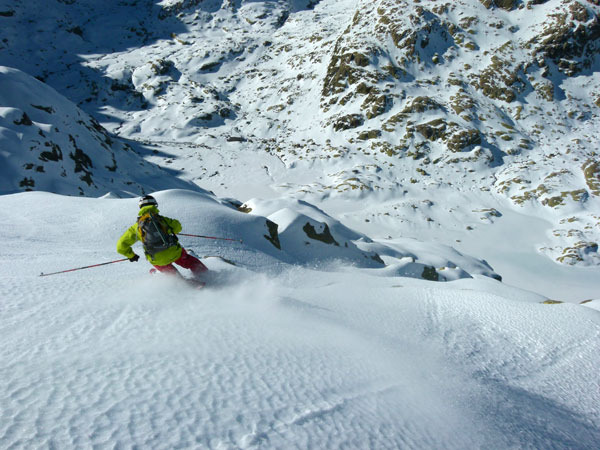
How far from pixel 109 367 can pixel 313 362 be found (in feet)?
5.36

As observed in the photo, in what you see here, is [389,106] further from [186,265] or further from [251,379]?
[251,379]

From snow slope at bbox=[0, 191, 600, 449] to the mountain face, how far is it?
17981mm

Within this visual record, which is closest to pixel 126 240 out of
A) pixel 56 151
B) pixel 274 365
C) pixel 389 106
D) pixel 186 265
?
pixel 186 265

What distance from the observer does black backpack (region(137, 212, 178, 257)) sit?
5020 millimetres

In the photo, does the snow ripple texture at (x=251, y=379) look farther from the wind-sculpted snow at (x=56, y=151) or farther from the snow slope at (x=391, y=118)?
the snow slope at (x=391, y=118)

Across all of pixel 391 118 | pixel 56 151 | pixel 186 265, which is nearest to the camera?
pixel 186 265

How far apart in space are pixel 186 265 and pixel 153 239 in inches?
28.9

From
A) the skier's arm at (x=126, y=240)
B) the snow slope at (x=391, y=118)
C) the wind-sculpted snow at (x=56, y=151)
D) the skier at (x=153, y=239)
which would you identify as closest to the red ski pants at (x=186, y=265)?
the skier at (x=153, y=239)

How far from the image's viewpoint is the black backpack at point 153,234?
502 centimetres

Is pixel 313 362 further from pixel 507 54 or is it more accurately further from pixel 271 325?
pixel 507 54

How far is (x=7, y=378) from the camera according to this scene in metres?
1.99

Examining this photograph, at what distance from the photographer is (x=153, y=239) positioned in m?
5.04

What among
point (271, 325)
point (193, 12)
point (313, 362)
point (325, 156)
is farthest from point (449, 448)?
point (193, 12)

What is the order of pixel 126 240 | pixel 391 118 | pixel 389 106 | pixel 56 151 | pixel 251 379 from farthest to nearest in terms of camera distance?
pixel 389 106
pixel 391 118
pixel 56 151
pixel 126 240
pixel 251 379
